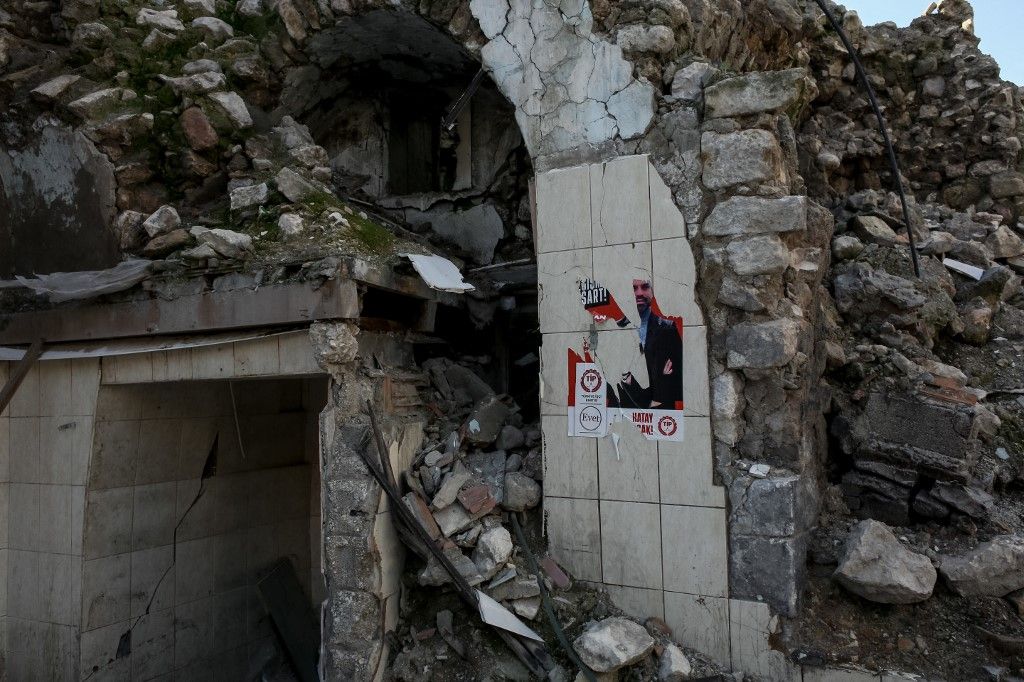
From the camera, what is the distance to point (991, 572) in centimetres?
316

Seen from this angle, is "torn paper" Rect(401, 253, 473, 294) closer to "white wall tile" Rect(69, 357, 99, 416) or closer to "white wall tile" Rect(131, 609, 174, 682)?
"white wall tile" Rect(69, 357, 99, 416)

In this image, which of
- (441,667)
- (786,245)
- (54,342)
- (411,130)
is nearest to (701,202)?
(786,245)

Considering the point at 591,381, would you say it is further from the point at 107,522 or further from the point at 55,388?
the point at 55,388

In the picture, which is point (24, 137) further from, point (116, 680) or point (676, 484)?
point (676, 484)

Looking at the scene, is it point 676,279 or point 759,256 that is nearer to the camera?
point 759,256

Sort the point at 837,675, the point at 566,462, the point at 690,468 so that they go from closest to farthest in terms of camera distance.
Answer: the point at 837,675 < the point at 690,468 < the point at 566,462

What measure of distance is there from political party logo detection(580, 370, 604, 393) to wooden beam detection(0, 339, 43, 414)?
375 centimetres

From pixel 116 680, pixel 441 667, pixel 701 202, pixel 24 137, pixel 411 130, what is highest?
pixel 411 130

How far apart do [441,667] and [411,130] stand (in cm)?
446

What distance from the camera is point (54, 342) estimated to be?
4855mm

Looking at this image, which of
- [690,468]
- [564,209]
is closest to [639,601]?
[690,468]

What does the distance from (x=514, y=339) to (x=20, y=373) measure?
3.41m

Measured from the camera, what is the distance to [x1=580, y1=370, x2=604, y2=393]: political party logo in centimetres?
373

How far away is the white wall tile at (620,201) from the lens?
12.1ft
